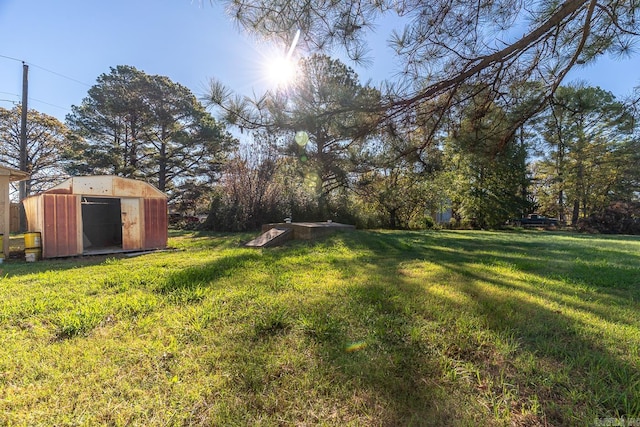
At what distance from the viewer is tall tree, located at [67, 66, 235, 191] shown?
15680 millimetres

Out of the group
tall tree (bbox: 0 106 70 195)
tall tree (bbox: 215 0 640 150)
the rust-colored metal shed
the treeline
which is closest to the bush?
the treeline

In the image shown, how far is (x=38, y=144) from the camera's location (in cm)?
1594

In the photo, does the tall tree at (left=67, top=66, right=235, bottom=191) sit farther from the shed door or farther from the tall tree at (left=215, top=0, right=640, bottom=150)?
the tall tree at (left=215, top=0, right=640, bottom=150)

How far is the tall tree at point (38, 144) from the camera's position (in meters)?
15.2

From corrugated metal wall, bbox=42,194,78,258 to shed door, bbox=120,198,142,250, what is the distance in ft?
3.10

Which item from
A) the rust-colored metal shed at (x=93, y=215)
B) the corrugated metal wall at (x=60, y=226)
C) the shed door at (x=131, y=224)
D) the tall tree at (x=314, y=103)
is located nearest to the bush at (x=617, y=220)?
the tall tree at (x=314, y=103)

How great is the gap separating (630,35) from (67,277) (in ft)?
26.9

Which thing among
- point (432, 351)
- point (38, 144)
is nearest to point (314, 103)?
point (432, 351)

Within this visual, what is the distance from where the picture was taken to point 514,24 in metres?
3.12

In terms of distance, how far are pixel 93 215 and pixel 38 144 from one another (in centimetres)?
1320

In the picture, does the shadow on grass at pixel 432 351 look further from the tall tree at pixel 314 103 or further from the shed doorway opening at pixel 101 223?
the shed doorway opening at pixel 101 223

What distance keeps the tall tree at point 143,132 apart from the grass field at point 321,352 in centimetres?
1480

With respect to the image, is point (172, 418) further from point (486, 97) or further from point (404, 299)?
point (486, 97)

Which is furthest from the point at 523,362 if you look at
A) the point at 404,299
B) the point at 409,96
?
the point at 409,96
